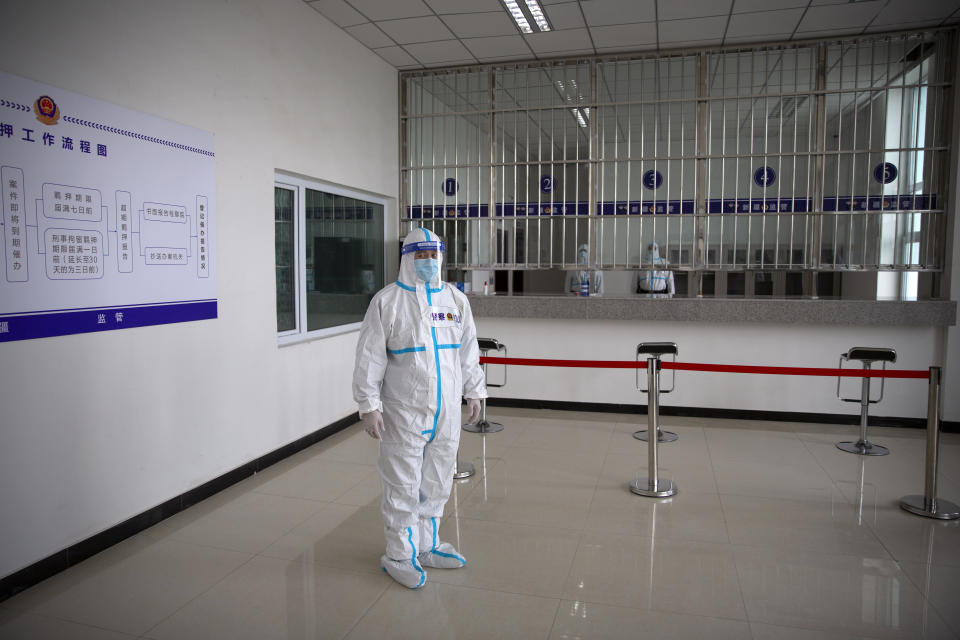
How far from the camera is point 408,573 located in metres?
2.69

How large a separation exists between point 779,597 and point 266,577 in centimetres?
220

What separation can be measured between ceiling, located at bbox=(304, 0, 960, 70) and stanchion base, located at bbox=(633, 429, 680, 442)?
329 centimetres

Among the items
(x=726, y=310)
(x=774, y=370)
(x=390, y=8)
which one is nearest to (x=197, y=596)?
(x=774, y=370)

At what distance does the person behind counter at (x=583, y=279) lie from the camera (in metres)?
6.01

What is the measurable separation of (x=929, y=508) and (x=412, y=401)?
9.67 ft

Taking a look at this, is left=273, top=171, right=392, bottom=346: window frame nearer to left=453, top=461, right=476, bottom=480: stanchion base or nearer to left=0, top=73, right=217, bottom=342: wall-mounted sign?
left=0, top=73, right=217, bottom=342: wall-mounted sign

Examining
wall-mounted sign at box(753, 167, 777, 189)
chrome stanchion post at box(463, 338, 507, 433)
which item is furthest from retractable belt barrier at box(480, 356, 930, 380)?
wall-mounted sign at box(753, 167, 777, 189)

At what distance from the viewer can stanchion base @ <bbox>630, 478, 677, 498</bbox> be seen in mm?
3732

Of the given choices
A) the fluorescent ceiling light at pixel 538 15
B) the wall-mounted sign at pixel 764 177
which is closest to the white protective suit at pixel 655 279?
the wall-mounted sign at pixel 764 177

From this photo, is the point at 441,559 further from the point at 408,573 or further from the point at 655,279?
the point at 655,279

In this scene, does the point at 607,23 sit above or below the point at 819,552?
above

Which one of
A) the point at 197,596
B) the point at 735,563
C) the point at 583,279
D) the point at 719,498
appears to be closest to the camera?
the point at 197,596

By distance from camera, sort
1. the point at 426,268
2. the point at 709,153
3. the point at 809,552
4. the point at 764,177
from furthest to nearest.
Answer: the point at 709,153 → the point at 764,177 → the point at 809,552 → the point at 426,268

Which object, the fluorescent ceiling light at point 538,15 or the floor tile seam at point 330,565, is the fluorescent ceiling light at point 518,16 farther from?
the floor tile seam at point 330,565
